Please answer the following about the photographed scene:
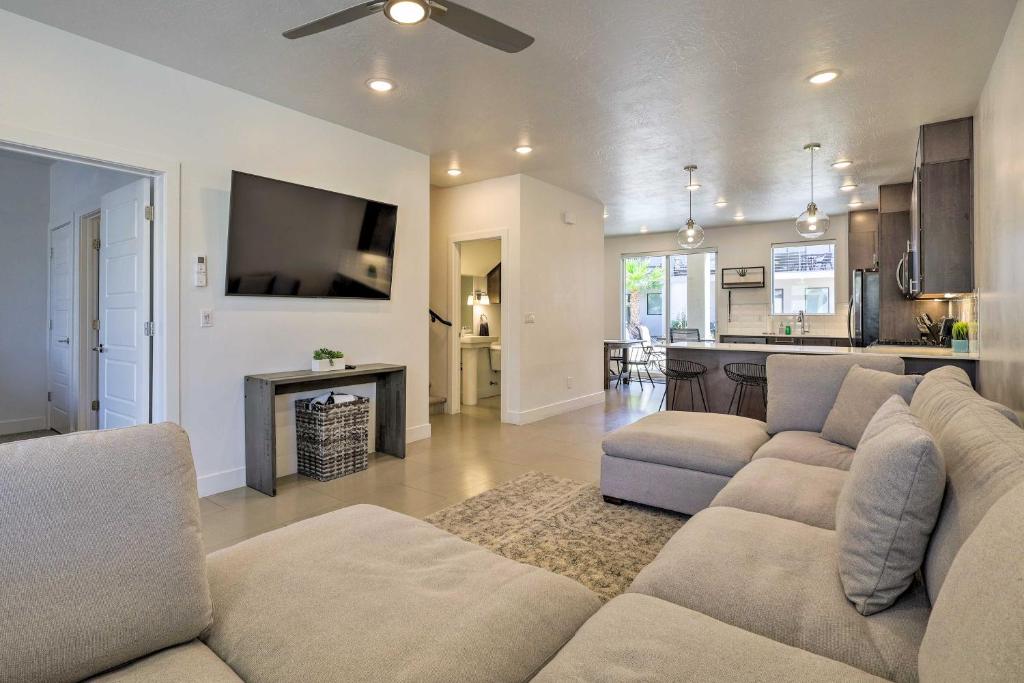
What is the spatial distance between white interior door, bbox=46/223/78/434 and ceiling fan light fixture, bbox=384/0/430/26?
4427mm

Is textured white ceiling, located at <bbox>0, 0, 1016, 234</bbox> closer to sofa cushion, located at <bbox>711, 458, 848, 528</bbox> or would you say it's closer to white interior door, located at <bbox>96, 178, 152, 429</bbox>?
white interior door, located at <bbox>96, 178, 152, 429</bbox>

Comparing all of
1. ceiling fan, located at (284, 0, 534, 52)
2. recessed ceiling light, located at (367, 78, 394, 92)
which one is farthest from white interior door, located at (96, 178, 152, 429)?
ceiling fan, located at (284, 0, 534, 52)

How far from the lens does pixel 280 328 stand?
397 centimetres

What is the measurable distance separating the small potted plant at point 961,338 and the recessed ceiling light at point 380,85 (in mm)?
4839

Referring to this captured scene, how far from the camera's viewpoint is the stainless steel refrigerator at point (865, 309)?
6.71 meters

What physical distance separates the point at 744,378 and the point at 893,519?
144 inches

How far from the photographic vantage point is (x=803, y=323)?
8.41m

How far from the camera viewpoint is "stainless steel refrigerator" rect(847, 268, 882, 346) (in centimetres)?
671

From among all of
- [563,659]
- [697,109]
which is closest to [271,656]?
[563,659]

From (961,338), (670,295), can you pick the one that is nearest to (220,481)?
(961,338)

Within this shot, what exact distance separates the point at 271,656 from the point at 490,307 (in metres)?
7.14

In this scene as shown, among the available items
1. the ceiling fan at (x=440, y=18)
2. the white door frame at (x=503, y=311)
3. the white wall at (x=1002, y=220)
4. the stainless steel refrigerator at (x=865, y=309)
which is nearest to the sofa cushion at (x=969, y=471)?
the white wall at (x=1002, y=220)

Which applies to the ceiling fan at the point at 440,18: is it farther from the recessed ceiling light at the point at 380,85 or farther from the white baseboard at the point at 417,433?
the white baseboard at the point at 417,433

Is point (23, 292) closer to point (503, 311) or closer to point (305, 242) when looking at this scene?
point (305, 242)
